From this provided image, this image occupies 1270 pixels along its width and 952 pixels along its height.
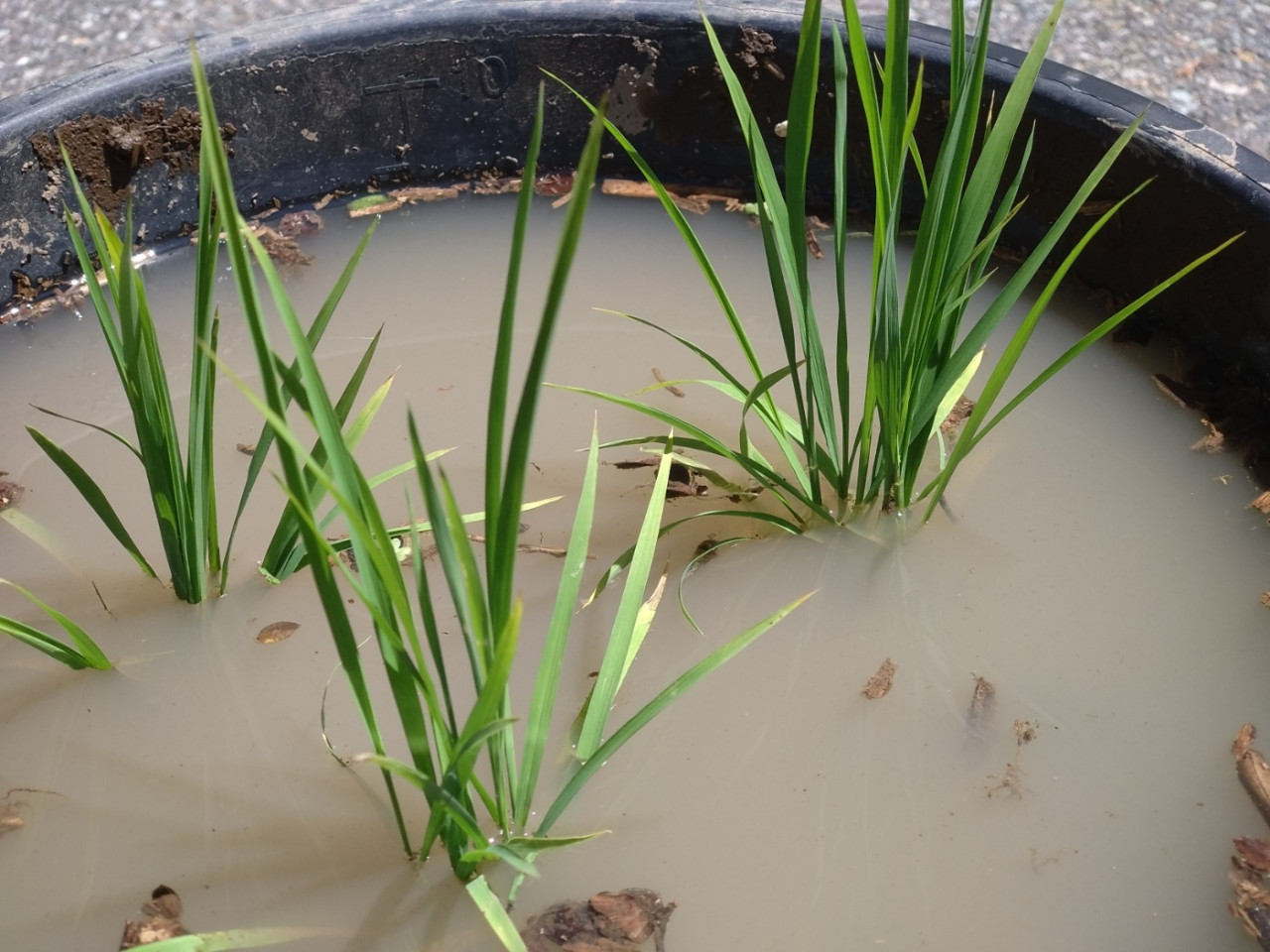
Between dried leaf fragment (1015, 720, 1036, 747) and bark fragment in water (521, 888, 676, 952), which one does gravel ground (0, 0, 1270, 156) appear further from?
bark fragment in water (521, 888, 676, 952)

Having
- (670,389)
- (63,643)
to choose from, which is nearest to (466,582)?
(63,643)

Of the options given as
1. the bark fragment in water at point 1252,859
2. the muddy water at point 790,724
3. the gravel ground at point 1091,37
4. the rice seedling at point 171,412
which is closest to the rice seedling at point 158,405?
the rice seedling at point 171,412

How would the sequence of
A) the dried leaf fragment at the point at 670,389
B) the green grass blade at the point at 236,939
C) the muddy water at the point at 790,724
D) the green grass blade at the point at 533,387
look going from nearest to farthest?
the green grass blade at the point at 533,387 < the green grass blade at the point at 236,939 < the muddy water at the point at 790,724 < the dried leaf fragment at the point at 670,389

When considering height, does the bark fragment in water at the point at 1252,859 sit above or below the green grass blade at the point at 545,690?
below

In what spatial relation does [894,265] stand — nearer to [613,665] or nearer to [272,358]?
[613,665]

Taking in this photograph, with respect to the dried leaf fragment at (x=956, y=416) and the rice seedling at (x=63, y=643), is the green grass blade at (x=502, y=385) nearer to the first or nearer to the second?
the rice seedling at (x=63, y=643)

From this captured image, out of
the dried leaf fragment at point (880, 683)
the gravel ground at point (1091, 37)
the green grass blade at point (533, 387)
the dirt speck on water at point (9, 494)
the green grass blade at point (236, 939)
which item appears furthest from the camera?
the gravel ground at point (1091, 37)

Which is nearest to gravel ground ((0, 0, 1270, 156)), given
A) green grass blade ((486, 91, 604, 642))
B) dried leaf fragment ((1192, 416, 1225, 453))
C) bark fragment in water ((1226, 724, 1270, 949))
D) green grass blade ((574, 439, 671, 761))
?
dried leaf fragment ((1192, 416, 1225, 453))

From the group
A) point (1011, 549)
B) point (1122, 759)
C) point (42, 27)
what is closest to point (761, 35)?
point (1011, 549)
